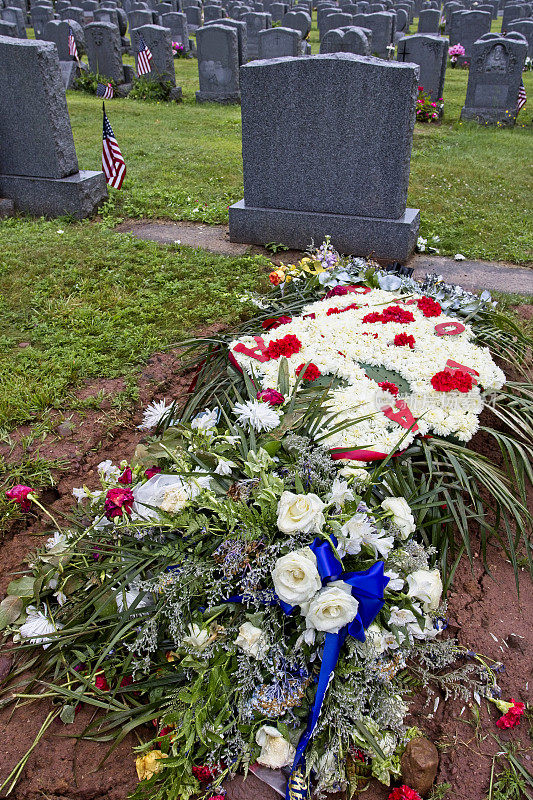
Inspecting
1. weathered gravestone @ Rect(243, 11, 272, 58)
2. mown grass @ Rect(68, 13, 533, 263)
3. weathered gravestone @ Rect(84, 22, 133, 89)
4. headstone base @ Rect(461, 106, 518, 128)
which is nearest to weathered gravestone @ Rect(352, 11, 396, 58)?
weathered gravestone @ Rect(243, 11, 272, 58)

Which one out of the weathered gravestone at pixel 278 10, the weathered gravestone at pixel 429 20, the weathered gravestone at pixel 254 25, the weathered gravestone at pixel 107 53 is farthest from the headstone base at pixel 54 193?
the weathered gravestone at pixel 278 10

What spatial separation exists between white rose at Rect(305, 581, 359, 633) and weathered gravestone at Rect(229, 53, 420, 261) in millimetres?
3662

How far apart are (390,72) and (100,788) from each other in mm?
4444

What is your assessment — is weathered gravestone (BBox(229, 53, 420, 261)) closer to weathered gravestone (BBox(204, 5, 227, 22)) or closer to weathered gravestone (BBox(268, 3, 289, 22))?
weathered gravestone (BBox(204, 5, 227, 22))

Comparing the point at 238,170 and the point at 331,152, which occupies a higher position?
the point at 331,152

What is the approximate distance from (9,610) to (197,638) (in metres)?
0.77

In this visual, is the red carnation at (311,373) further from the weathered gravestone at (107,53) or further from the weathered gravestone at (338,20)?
the weathered gravestone at (338,20)

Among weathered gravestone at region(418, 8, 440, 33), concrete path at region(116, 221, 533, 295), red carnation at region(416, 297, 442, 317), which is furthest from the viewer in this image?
weathered gravestone at region(418, 8, 440, 33)

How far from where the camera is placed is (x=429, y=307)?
340cm

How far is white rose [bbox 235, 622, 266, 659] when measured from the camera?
1718 millimetres

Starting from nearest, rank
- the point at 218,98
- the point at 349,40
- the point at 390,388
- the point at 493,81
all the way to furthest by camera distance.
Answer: the point at 390,388 < the point at 493,81 < the point at 349,40 < the point at 218,98

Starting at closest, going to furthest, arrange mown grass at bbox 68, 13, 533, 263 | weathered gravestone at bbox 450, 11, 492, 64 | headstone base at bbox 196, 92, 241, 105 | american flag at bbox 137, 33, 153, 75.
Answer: mown grass at bbox 68, 13, 533, 263 → american flag at bbox 137, 33, 153, 75 → headstone base at bbox 196, 92, 241, 105 → weathered gravestone at bbox 450, 11, 492, 64

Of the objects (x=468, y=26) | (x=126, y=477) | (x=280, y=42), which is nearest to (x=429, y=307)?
(x=126, y=477)

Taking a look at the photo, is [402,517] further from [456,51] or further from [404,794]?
[456,51]
